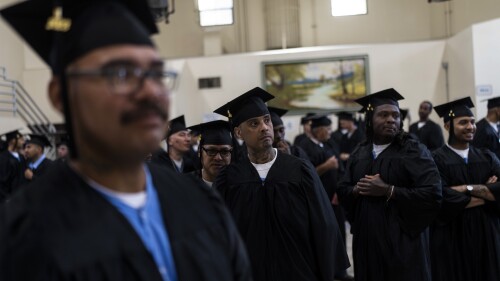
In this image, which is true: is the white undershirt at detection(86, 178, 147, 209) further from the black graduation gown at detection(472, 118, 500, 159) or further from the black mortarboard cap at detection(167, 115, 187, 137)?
the black graduation gown at detection(472, 118, 500, 159)

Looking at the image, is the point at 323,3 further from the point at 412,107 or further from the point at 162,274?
the point at 162,274

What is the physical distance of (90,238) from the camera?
1735 mm

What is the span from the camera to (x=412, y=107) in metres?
16.8

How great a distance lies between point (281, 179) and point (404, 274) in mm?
1531

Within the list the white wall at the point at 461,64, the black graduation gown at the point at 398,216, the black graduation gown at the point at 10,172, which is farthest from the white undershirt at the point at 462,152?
the white wall at the point at 461,64

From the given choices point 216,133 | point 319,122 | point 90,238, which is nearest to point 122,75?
point 90,238

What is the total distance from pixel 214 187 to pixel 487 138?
5436 mm

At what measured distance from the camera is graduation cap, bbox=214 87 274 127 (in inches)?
209

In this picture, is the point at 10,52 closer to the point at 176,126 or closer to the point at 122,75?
the point at 176,126

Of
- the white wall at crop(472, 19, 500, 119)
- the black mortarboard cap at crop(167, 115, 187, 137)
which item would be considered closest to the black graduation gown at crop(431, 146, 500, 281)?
the black mortarboard cap at crop(167, 115, 187, 137)

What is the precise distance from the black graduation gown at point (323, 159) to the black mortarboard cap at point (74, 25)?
7582 mm

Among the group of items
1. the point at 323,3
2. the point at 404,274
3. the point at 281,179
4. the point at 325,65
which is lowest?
the point at 404,274

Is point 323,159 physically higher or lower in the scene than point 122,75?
lower

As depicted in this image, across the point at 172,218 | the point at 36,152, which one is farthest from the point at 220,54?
the point at 172,218
